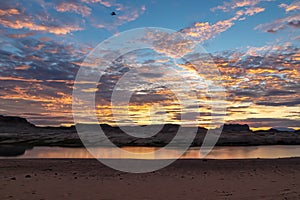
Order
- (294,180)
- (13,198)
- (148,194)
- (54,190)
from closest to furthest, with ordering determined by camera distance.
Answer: (13,198), (148,194), (54,190), (294,180)

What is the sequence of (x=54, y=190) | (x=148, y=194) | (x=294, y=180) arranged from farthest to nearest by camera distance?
(x=294, y=180) → (x=54, y=190) → (x=148, y=194)

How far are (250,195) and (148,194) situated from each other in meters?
4.96

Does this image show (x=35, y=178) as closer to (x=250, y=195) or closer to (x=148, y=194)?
(x=148, y=194)

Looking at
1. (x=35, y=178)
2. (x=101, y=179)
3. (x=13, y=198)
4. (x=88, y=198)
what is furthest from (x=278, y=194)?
(x=35, y=178)

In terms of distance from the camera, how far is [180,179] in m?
19.4

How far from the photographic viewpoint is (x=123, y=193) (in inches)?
575

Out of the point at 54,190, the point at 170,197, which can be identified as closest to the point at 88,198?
the point at 54,190

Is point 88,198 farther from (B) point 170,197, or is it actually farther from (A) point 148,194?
(B) point 170,197

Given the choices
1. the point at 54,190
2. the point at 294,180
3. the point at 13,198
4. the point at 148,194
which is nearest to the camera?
the point at 13,198

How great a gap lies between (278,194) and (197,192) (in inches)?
153

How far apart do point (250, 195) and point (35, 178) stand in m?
13.5

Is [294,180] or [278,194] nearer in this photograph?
[278,194]

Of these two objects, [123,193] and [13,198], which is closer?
[13,198]

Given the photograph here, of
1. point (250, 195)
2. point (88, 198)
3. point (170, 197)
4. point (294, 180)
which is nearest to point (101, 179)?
point (88, 198)
